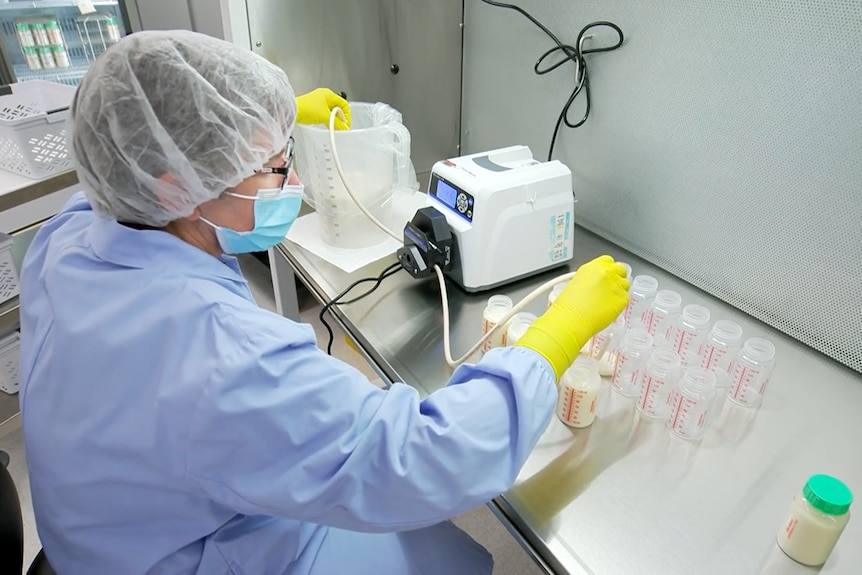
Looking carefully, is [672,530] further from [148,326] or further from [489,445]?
[148,326]

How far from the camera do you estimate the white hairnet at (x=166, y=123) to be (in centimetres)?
62

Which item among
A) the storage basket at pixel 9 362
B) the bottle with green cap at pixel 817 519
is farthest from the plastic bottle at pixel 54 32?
the bottle with green cap at pixel 817 519

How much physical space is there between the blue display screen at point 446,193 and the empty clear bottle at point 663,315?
0.43 m

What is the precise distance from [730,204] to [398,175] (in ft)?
2.42

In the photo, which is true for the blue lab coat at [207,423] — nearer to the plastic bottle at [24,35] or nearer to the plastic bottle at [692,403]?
the plastic bottle at [692,403]

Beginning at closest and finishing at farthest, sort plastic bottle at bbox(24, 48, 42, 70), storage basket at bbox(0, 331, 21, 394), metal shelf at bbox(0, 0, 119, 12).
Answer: storage basket at bbox(0, 331, 21, 394), metal shelf at bbox(0, 0, 119, 12), plastic bottle at bbox(24, 48, 42, 70)

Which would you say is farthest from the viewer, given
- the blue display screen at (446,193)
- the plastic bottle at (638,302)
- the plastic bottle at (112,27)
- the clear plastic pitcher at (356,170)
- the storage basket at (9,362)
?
the plastic bottle at (112,27)

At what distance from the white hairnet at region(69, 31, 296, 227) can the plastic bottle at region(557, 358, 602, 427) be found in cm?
55

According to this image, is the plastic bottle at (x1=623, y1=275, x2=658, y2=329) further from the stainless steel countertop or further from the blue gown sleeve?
the blue gown sleeve

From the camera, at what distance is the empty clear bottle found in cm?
95

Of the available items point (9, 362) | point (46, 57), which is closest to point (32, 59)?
point (46, 57)

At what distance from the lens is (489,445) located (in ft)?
2.14

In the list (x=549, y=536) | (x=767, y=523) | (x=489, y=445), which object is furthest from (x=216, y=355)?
(x=767, y=523)

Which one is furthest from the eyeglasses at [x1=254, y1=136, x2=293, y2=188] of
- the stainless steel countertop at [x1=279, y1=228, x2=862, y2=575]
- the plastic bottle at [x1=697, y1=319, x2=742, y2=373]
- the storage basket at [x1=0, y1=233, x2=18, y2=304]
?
the storage basket at [x1=0, y1=233, x2=18, y2=304]
